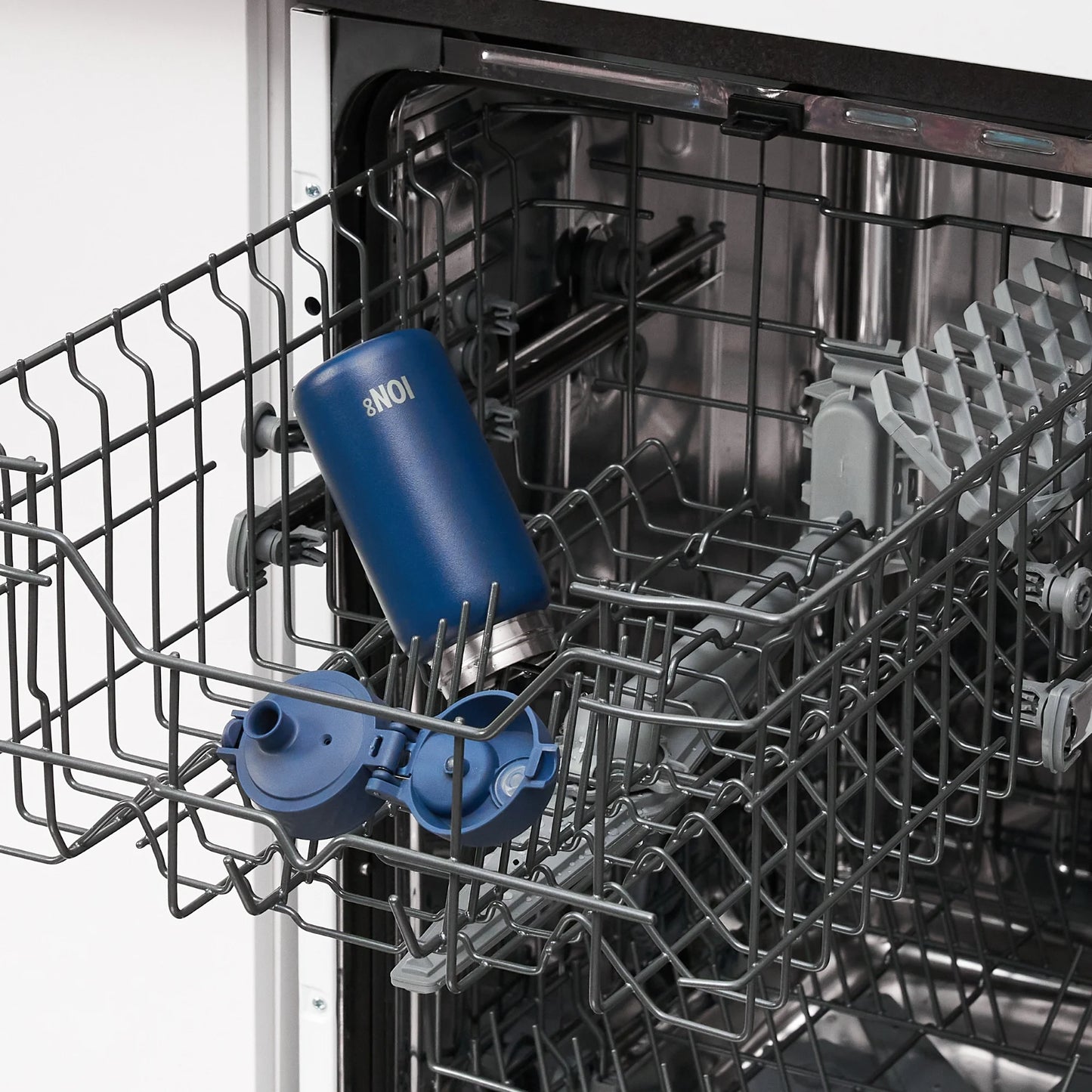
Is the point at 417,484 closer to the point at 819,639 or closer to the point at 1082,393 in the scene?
the point at 1082,393

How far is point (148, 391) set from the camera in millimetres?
937

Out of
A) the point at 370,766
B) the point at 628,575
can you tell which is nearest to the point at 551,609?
the point at 628,575

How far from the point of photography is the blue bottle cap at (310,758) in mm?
764

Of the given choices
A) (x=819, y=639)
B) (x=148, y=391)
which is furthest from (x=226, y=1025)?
(x=819, y=639)

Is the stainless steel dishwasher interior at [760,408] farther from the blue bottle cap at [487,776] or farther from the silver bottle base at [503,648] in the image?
the blue bottle cap at [487,776]

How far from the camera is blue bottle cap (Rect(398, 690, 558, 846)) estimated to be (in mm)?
733

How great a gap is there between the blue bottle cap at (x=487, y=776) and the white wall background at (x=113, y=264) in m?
0.38

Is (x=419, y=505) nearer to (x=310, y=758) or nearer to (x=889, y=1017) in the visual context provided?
(x=310, y=758)

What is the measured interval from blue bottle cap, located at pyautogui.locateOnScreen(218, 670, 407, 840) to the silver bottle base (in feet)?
0.26

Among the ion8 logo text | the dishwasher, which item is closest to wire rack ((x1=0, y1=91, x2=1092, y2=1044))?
the dishwasher

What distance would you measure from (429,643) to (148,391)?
8.1 inches

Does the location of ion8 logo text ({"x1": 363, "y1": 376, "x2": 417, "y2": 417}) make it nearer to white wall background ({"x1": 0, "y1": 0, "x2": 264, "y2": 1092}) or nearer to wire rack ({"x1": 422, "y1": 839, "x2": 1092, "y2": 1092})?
white wall background ({"x1": 0, "y1": 0, "x2": 264, "y2": 1092})

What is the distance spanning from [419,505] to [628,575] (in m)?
0.49

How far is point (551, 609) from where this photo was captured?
1167 millimetres
